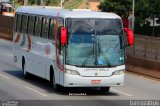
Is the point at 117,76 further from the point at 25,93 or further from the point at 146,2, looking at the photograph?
the point at 146,2

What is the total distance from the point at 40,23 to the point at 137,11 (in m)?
66.3

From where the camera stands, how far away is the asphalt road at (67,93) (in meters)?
19.1

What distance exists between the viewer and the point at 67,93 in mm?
21812

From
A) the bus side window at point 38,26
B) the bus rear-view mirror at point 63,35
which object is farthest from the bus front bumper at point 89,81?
the bus side window at point 38,26

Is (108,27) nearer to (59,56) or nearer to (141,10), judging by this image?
(59,56)

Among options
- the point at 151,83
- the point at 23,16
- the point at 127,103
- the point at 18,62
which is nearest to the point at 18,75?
the point at 18,62

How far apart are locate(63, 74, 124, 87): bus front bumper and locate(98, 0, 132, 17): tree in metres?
70.6

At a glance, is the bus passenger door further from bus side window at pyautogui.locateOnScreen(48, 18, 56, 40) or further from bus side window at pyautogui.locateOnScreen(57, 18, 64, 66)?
bus side window at pyautogui.locateOnScreen(48, 18, 56, 40)

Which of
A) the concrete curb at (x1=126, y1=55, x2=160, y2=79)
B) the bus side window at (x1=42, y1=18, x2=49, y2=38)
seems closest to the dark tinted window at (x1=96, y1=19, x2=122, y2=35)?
the bus side window at (x1=42, y1=18, x2=49, y2=38)

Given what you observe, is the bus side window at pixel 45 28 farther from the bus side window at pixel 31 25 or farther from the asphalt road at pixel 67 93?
the asphalt road at pixel 67 93

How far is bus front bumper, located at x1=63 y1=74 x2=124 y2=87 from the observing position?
20750 millimetres

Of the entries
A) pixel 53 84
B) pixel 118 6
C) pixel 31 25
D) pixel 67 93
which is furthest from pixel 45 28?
pixel 118 6

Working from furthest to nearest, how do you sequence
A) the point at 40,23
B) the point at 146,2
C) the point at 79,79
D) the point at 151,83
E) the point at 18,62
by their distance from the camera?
the point at 146,2 → the point at 18,62 → the point at 151,83 → the point at 40,23 → the point at 79,79

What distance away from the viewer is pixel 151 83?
1038 inches
